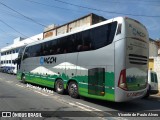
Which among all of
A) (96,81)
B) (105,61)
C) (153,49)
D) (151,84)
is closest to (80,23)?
(153,49)

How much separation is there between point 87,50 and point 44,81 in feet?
17.8

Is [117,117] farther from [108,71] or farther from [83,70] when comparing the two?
[83,70]

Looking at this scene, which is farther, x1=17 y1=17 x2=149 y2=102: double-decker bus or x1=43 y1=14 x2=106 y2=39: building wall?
x1=43 y1=14 x2=106 y2=39: building wall

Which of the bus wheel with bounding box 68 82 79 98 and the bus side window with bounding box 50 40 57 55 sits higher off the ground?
→ the bus side window with bounding box 50 40 57 55

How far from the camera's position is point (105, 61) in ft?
33.3

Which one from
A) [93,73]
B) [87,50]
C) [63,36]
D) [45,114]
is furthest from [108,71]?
[63,36]

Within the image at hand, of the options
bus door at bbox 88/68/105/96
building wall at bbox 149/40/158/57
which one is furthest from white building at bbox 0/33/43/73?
bus door at bbox 88/68/105/96

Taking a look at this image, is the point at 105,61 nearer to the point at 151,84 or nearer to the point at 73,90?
the point at 73,90

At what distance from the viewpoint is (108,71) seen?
9945mm

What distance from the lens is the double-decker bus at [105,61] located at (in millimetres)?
9609

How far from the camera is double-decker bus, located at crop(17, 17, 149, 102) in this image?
961 cm

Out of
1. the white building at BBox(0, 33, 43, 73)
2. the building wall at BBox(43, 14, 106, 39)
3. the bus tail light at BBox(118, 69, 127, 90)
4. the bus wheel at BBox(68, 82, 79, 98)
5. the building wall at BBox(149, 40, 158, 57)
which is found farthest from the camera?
the white building at BBox(0, 33, 43, 73)

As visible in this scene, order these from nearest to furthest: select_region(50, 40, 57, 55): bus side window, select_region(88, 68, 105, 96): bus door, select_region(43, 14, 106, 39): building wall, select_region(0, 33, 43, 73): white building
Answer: select_region(88, 68, 105, 96): bus door → select_region(50, 40, 57, 55): bus side window → select_region(43, 14, 106, 39): building wall → select_region(0, 33, 43, 73): white building

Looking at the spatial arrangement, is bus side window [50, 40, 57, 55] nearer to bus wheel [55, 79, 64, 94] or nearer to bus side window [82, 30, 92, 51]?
bus wheel [55, 79, 64, 94]
